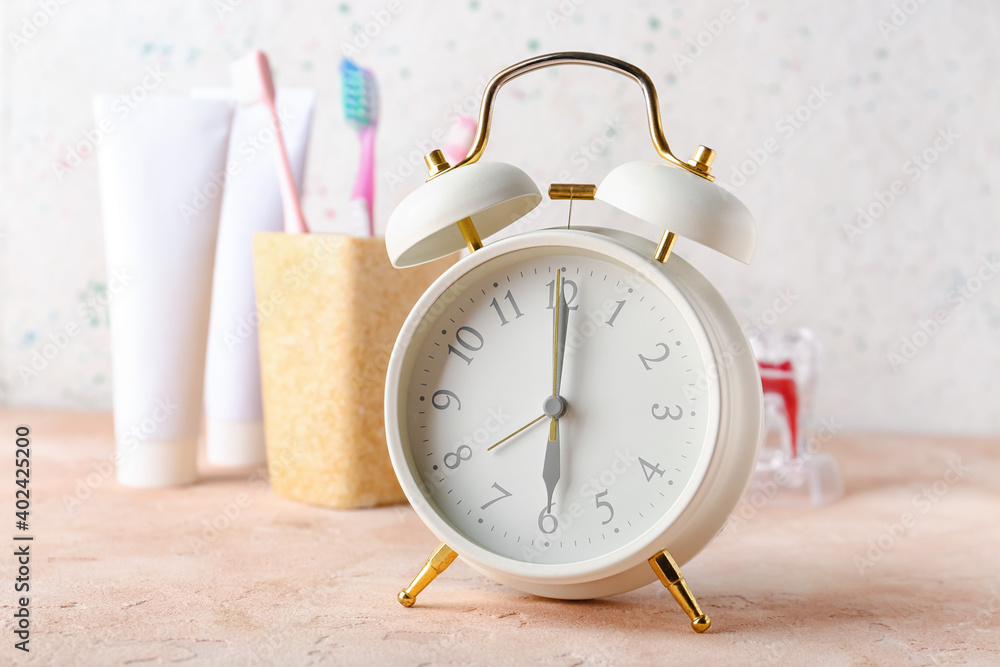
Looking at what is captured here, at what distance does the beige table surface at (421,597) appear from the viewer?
609 millimetres

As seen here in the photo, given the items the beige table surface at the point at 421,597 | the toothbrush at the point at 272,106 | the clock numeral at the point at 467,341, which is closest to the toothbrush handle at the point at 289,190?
the toothbrush at the point at 272,106

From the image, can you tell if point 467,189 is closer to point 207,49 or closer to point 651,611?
point 651,611

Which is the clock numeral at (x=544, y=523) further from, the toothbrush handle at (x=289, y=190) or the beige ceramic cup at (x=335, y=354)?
the toothbrush handle at (x=289, y=190)

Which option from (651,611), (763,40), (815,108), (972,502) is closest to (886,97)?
(815,108)

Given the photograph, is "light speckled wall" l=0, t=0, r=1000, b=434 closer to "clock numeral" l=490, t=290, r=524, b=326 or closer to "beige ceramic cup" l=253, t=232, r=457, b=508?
"beige ceramic cup" l=253, t=232, r=457, b=508

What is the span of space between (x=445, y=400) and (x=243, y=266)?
23.5 inches

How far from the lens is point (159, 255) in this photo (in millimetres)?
1063

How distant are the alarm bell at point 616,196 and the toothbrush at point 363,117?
379mm

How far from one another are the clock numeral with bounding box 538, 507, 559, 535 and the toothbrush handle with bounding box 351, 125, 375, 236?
0.51 m

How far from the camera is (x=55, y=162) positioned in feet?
5.16

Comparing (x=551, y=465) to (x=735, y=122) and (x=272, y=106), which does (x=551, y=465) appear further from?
(x=735, y=122)

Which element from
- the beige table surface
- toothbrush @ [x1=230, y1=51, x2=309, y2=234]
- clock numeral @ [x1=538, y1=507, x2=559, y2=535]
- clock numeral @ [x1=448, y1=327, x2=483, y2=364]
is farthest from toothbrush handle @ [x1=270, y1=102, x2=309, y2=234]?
clock numeral @ [x1=538, y1=507, x2=559, y2=535]

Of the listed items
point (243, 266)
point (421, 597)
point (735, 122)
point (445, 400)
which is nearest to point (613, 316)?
point (445, 400)

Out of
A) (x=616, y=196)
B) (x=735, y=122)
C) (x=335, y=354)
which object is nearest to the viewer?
(x=616, y=196)
